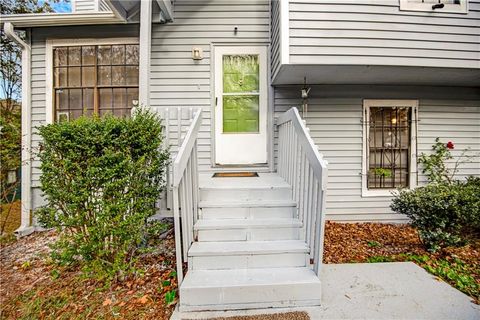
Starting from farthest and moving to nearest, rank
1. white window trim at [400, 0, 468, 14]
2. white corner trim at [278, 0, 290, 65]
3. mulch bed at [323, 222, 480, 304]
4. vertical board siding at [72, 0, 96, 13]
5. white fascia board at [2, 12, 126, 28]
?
vertical board siding at [72, 0, 96, 13]
white fascia board at [2, 12, 126, 28]
white window trim at [400, 0, 468, 14]
white corner trim at [278, 0, 290, 65]
mulch bed at [323, 222, 480, 304]

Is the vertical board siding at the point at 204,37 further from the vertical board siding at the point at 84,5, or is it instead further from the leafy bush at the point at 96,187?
the leafy bush at the point at 96,187

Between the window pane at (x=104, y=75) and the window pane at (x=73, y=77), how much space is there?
40cm

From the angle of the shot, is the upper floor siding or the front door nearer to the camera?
the upper floor siding

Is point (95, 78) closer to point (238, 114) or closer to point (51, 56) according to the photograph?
point (51, 56)

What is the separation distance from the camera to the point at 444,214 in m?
2.99

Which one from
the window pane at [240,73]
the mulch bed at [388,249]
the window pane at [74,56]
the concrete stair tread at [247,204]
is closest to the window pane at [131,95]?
the window pane at [74,56]

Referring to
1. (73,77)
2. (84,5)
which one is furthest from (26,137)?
(84,5)

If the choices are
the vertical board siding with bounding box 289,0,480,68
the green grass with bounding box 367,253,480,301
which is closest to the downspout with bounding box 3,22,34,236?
the vertical board siding with bounding box 289,0,480,68

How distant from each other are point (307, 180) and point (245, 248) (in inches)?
34.3

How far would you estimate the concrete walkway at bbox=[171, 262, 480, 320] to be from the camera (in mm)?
1890

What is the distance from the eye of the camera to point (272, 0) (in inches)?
163

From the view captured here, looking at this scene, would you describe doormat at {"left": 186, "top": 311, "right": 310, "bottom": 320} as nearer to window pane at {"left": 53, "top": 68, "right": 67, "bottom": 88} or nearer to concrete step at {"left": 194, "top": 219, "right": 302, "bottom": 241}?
concrete step at {"left": 194, "top": 219, "right": 302, "bottom": 241}

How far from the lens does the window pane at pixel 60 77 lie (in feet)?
14.7

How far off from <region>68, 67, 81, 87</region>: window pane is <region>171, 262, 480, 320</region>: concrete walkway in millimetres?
4434
